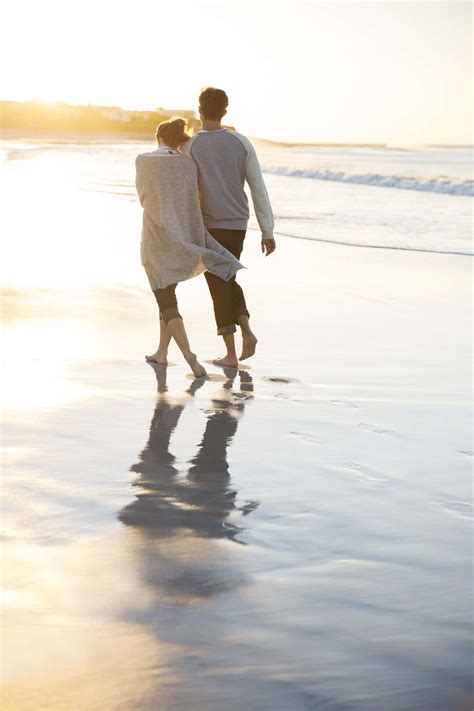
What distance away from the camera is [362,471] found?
13.7 ft

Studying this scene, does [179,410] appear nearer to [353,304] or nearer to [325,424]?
[325,424]

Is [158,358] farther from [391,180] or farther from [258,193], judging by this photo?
[391,180]

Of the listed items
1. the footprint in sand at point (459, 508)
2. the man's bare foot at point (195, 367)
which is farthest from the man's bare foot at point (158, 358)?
the footprint in sand at point (459, 508)

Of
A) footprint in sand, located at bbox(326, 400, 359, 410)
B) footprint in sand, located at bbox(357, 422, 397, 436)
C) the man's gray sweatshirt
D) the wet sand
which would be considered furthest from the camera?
the man's gray sweatshirt

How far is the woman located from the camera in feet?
19.5

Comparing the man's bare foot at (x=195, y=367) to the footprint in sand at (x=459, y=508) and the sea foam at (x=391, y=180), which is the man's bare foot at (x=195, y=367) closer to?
the footprint in sand at (x=459, y=508)

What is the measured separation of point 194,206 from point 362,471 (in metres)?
2.42

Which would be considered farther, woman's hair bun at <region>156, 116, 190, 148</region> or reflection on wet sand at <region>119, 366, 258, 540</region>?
woman's hair bun at <region>156, 116, 190, 148</region>

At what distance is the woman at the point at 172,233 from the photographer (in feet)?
19.5

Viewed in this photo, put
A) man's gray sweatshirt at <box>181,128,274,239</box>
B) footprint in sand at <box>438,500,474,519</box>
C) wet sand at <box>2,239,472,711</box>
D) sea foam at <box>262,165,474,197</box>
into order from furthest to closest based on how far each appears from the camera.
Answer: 1. sea foam at <box>262,165,474,197</box>
2. man's gray sweatshirt at <box>181,128,274,239</box>
3. footprint in sand at <box>438,500,474,519</box>
4. wet sand at <box>2,239,472,711</box>

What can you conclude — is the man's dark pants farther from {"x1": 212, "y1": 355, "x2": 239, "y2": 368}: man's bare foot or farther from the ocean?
the ocean

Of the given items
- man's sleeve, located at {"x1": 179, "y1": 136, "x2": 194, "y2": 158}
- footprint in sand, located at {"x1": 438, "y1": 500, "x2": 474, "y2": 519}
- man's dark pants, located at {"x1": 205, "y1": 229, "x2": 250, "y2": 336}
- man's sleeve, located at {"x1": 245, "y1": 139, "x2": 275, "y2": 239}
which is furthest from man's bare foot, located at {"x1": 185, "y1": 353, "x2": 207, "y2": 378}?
footprint in sand, located at {"x1": 438, "y1": 500, "x2": 474, "y2": 519}

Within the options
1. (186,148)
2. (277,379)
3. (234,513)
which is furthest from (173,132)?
(234,513)

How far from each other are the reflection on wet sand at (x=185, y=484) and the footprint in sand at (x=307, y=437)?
284 mm
